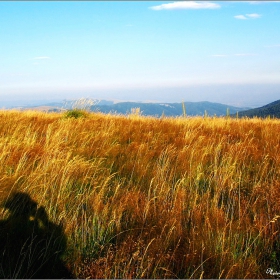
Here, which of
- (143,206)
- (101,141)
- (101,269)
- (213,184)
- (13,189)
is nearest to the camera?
(101,269)

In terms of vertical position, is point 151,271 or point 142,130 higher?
point 142,130

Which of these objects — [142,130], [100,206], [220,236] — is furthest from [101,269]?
[142,130]

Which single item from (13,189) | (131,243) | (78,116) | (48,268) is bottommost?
(48,268)

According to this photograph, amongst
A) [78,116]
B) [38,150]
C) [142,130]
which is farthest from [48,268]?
[78,116]

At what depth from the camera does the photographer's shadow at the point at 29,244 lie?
2220mm

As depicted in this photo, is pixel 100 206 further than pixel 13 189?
No

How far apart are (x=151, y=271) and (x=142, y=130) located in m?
5.39

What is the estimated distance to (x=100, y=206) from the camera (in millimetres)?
2857

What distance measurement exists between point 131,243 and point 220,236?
30.9 inches

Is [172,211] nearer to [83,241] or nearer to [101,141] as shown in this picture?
[83,241]

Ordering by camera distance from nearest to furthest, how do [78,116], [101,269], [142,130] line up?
[101,269]
[142,130]
[78,116]

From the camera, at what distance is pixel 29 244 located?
2490 millimetres

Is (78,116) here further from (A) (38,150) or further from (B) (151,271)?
(B) (151,271)

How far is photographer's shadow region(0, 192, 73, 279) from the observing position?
87.4 inches
